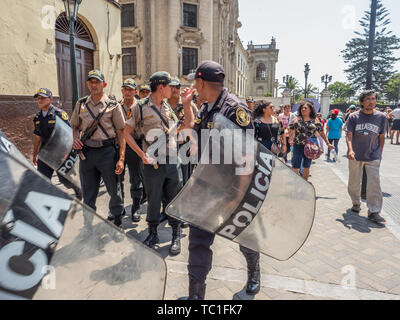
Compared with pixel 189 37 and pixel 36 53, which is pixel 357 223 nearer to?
pixel 36 53

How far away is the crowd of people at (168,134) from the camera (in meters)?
2.33

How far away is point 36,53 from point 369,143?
319 inches

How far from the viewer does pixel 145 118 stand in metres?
3.42

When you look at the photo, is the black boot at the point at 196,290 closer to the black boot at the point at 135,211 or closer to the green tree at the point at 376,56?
the black boot at the point at 135,211

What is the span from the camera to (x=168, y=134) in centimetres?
347

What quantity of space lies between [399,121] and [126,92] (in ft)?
48.2

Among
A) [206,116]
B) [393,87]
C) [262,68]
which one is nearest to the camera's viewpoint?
[206,116]

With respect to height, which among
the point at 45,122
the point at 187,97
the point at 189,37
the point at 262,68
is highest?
the point at 262,68

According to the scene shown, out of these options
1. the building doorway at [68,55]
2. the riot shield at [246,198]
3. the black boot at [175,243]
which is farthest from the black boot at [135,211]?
the building doorway at [68,55]

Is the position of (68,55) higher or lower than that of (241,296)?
higher

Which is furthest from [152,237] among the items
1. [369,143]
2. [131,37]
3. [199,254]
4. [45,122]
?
[131,37]

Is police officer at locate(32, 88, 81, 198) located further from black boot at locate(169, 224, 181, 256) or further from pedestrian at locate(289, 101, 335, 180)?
pedestrian at locate(289, 101, 335, 180)

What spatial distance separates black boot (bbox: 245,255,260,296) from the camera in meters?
2.64

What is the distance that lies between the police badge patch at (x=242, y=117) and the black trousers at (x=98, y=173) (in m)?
2.12
